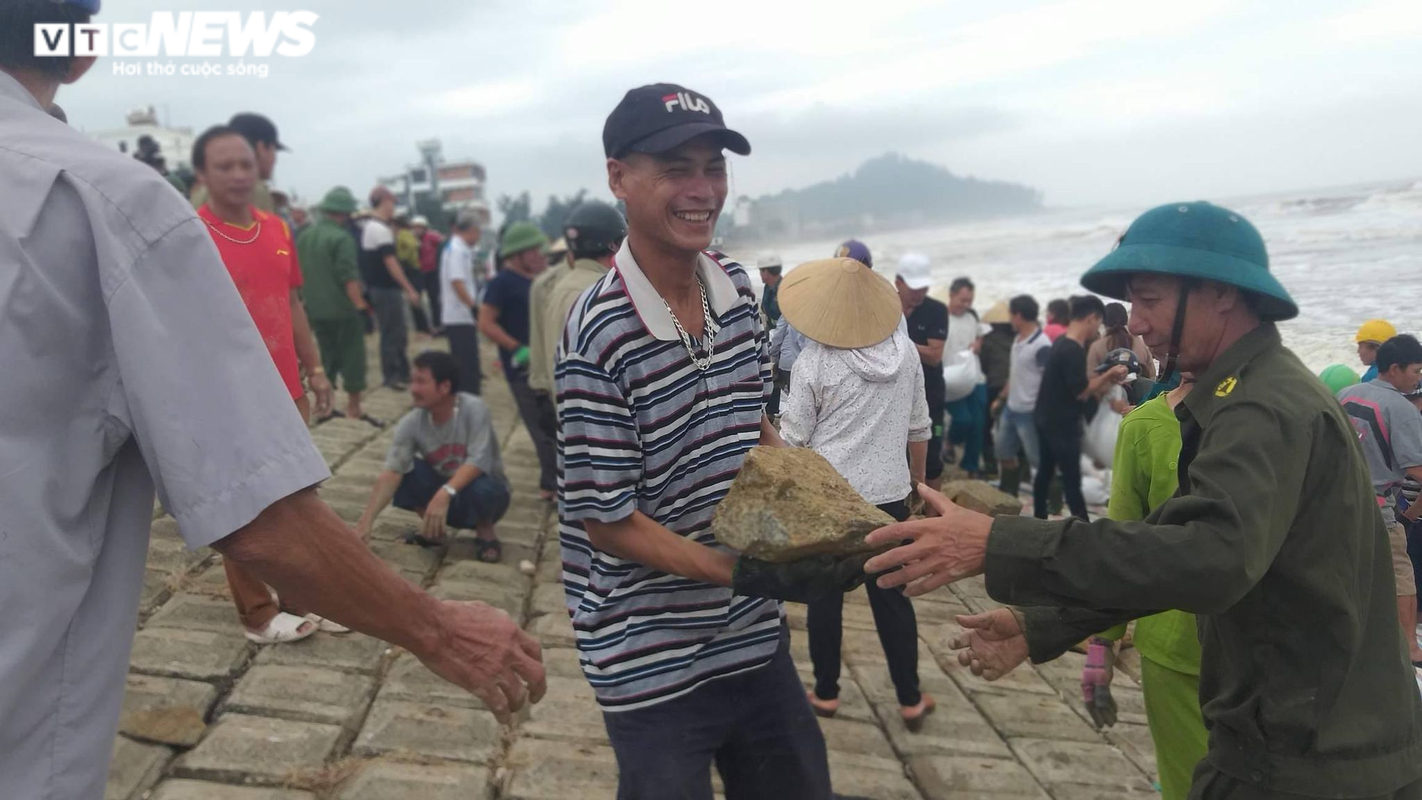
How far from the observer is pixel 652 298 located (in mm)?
2119

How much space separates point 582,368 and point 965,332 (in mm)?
6917

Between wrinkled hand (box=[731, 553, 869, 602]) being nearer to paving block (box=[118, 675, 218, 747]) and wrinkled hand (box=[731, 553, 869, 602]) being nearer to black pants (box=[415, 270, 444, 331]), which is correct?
paving block (box=[118, 675, 218, 747])

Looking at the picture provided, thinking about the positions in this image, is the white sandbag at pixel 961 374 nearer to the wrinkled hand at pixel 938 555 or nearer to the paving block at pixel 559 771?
the paving block at pixel 559 771

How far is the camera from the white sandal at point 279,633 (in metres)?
4.05

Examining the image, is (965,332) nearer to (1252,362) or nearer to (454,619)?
(1252,362)

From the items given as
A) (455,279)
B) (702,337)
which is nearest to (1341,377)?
(702,337)

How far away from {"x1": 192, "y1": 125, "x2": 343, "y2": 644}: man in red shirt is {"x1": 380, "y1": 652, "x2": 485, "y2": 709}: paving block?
0.43m

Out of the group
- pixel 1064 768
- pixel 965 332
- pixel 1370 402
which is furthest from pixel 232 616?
pixel 965 332

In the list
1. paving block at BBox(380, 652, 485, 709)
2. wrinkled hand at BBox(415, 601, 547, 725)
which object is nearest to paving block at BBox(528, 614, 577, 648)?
paving block at BBox(380, 652, 485, 709)

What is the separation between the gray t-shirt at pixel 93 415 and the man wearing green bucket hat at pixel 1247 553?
1.24m

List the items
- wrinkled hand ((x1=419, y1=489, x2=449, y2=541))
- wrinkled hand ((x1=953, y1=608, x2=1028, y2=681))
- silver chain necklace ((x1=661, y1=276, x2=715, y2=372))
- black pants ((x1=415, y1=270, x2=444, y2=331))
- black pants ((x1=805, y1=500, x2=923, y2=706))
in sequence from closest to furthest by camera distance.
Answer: silver chain necklace ((x1=661, y1=276, x2=715, y2=372)), wrinkled hand ((x1=953, y1=608, x2=1028, y2=681)), black pants ((x1=805, y1=500, x2=923, y2=706)), wrinkled hand ((x1=419, y1=489, x2=449, y2=541)), black pants ((x1=415, y1=270, x2=444, y2=331))

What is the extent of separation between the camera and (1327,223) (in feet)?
36.7

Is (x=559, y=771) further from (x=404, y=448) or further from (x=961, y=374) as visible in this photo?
(x=961, y=374)

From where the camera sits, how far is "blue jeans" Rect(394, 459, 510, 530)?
18.0ft
